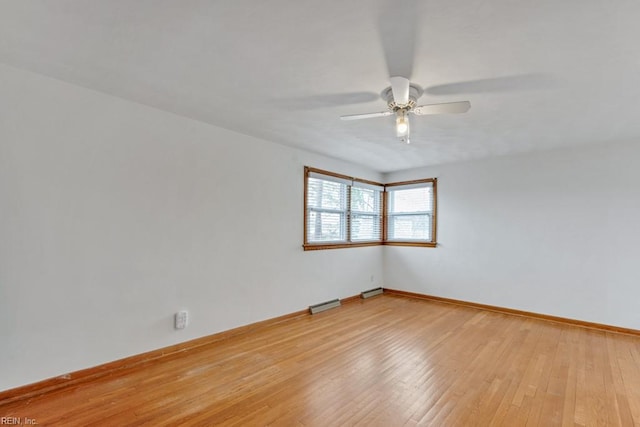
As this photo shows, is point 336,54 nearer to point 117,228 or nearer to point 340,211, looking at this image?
point 117,228

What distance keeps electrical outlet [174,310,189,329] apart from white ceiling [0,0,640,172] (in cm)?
199

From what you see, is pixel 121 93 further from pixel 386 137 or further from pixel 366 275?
pixel 366 275

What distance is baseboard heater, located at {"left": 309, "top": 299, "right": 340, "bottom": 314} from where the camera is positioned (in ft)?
14.4

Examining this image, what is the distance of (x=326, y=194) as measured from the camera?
477 centimetres

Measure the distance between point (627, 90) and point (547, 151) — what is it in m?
1.97

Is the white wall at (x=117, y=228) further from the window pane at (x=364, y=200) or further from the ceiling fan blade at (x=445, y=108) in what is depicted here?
the ceiling fan blade at (x=445, y=108)

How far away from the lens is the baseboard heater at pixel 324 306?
4.38 m

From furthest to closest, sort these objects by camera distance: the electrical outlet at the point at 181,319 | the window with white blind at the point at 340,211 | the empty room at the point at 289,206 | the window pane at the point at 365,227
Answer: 1. the window pane at the point at 365,227
2. the window with white blind at the point at 340,211
3. the electrical outlet at the point at 181,319
4. the empty room at the point at 289,206

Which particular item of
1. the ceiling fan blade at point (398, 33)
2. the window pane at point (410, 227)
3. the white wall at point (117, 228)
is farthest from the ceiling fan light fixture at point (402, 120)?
the window pane at point (410, 227)

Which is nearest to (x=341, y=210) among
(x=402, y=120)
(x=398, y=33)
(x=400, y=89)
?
(x=402, y=120)

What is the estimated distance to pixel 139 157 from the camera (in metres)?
2.80

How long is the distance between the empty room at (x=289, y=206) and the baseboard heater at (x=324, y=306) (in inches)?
0.9

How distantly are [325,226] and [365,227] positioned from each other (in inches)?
42.8

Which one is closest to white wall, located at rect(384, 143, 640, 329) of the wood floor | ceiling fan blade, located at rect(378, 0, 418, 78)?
the wood floor
